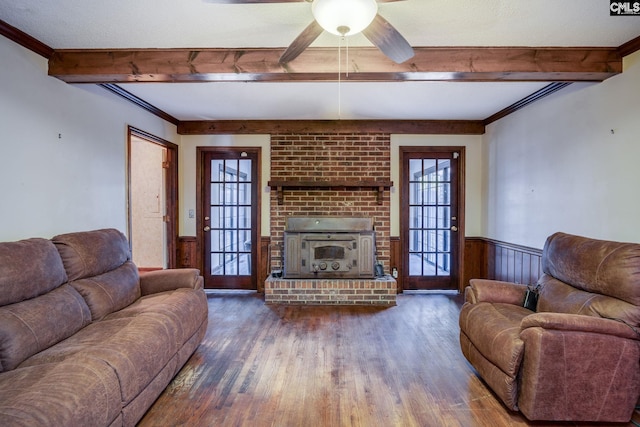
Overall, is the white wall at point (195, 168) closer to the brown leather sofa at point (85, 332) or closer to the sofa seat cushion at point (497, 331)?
the brown leather sofa at point (85, 332)

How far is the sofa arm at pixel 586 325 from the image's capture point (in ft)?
5.57

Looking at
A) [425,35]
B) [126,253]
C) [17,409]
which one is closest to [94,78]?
[126,253]

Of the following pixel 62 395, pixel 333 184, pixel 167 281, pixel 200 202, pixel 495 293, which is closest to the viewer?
pixel 62 395

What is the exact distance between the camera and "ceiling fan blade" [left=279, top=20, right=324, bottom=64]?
1675 mm

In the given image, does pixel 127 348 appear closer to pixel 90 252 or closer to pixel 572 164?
pixel 90 252

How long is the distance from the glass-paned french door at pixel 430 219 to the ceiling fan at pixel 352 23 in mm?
2706

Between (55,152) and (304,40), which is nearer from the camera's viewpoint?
(304,40)

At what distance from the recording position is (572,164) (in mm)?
2789

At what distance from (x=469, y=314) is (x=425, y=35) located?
79.1 inches

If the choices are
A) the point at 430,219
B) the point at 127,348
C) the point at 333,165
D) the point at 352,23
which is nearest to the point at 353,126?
the point at 333,165

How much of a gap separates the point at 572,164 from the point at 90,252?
157 inches

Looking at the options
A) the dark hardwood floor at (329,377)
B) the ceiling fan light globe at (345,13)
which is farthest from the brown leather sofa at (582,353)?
the ceiling fan light globe at (345,13)

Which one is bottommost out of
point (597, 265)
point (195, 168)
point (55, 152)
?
point (597, 265)

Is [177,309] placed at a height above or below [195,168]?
below
